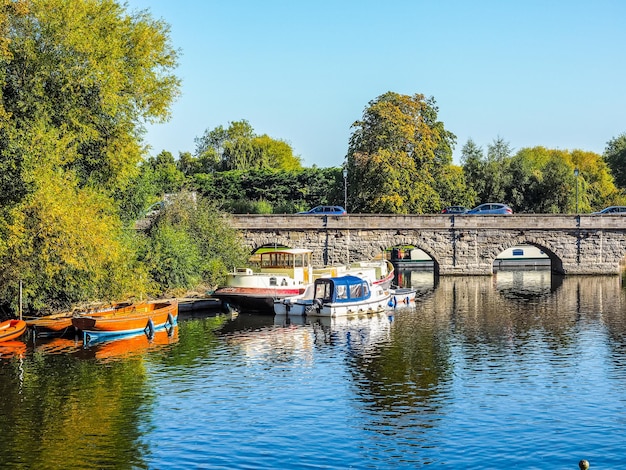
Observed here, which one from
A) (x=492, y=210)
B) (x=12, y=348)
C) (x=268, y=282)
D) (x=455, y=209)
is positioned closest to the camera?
(x=12, y=348)

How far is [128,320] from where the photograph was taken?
36.0 m

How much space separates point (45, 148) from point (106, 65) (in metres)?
6.66

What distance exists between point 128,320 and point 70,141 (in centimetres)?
840

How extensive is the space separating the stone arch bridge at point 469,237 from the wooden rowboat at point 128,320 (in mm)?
22862

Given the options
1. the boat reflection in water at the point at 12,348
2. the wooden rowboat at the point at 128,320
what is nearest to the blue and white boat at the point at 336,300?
the wooden rowboat at the point at 128,320

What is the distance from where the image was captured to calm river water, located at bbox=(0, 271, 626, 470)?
20641 mm

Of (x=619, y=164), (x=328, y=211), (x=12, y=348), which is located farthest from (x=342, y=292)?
(x=619, y=164)

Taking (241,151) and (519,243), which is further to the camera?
(241,151)

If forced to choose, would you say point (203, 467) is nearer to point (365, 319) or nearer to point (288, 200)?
point (365, 319)

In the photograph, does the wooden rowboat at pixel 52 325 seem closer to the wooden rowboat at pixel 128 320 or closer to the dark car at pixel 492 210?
the wooden rowboat at pixel 128 320

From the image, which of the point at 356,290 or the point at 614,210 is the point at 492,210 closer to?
the point at 614,210

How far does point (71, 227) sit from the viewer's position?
111 feet

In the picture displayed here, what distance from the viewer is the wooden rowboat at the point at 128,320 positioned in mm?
34844

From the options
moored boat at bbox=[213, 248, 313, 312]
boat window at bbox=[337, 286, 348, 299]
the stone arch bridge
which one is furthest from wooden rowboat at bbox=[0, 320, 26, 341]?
the stone arch bridge
